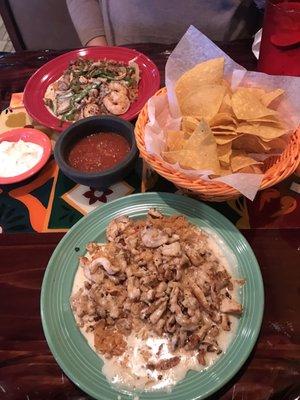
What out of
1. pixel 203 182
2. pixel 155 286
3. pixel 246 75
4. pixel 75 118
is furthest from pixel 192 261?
pixel 75 118

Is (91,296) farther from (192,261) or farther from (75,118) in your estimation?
(75,118)

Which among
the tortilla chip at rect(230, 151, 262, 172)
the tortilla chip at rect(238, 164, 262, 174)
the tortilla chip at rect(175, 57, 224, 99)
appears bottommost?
the tortilla chip at rect(238, 164, 262, 174)

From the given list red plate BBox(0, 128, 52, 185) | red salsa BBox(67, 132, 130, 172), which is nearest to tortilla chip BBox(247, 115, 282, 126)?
red salsa BBox(67, 132, 130, 172)

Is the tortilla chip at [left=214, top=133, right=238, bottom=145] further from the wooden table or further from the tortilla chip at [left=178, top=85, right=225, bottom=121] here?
the wooden table

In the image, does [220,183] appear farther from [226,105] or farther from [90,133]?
[90,133]

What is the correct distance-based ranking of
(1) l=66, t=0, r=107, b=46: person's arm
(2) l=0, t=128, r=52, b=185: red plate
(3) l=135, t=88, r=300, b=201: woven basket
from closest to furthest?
(3) l=135, t=88, r=300, b=201: woven basket < (2) l=0, t=128, r=52, b=185: red plate < (1) l=66, t=0, r=107, b=46: person's arm

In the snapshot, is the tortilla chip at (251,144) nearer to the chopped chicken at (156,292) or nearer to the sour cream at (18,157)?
the chopped chicken at (156,292)
